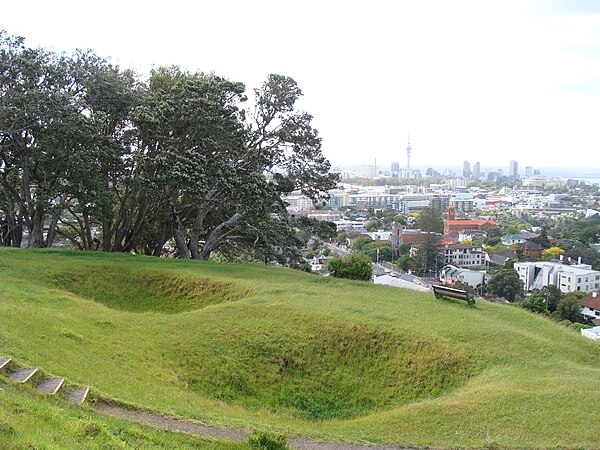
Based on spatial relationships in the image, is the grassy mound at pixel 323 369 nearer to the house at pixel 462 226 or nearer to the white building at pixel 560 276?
the white building at pixel 560 276

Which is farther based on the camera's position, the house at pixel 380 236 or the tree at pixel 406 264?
the house at pixel 380 236

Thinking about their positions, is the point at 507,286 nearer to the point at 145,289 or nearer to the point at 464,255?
the point at 464,255

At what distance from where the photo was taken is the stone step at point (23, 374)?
7.14 m

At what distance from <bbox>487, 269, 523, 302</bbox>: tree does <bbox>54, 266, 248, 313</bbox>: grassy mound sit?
33282 mm

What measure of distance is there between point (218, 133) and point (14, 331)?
1358cm

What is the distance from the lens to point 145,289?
15.8m

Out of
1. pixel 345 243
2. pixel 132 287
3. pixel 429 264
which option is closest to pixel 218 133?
pixel 132 287

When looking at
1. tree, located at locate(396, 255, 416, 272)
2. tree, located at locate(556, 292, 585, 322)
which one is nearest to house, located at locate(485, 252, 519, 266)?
tree, located at locate(396, 255, 416, 272)

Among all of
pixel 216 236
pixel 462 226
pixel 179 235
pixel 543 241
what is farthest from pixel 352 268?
pixel 462 226

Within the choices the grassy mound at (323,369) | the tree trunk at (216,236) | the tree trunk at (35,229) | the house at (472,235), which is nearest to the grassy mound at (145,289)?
the grassy mound at (323,369)

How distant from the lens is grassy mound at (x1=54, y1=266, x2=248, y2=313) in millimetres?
14859

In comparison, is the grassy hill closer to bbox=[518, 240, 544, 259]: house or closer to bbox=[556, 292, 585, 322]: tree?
bbox=[556, 292, 585, 322]: tree

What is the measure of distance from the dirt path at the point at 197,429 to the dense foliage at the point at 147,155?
12.7m

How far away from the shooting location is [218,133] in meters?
21.6
